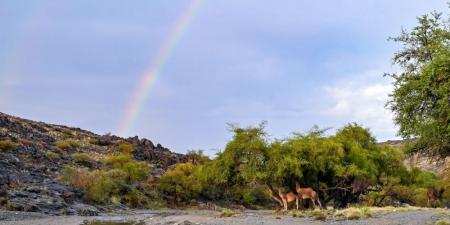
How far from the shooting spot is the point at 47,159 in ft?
236

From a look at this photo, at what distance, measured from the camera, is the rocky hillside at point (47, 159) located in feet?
158

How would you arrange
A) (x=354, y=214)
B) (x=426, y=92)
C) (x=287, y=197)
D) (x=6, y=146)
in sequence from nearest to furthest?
(x=426, y=92) → (x=354, y=214) → (x=287, y=197) → (x=6, y=146)

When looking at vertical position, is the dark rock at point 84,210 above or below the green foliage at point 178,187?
below


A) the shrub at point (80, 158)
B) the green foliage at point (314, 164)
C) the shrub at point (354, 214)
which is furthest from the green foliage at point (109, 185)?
the shrub at point (354, 214)

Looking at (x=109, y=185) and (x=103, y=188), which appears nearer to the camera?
(x=103, y=188)

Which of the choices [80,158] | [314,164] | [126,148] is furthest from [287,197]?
[126,148]

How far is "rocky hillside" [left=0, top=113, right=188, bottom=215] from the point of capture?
4806 cm

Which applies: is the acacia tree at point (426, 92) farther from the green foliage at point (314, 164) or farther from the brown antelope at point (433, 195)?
the brown antelope at point (433, 195)

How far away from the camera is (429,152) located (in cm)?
2645

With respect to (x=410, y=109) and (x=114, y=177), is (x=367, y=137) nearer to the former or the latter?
(x=114, y=177)

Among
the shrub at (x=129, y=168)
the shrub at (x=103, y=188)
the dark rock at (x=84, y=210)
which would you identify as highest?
the shrub at (x=129, y=168)

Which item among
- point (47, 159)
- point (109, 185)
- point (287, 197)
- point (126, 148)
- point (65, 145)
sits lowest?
point (287, 197)

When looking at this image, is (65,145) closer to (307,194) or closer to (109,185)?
(109,185)

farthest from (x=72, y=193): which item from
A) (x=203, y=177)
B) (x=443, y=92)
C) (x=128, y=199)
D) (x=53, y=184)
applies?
(x=443, y=92)
